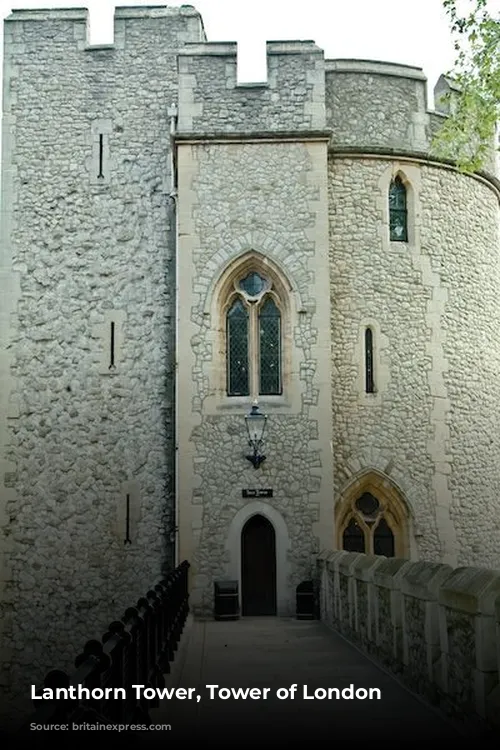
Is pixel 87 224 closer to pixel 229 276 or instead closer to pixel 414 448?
pixel 229 276

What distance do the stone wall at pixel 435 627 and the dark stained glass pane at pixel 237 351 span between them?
4736 millimetres

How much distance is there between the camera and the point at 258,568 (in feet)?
47.9

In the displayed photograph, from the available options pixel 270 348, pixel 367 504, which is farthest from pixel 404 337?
pixel 367 504

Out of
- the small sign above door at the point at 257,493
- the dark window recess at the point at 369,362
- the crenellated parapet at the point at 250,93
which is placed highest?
the crenellated parapet at the point at 250,93

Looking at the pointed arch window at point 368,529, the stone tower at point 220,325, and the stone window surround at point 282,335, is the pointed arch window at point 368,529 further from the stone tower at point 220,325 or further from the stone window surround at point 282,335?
the stone window surround at point 282,335

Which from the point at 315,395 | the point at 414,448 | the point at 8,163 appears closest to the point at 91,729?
Answer: the point at 315,395

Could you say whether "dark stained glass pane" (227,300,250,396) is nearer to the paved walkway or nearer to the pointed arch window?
the pointed arch window

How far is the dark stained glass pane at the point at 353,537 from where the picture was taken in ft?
50.8

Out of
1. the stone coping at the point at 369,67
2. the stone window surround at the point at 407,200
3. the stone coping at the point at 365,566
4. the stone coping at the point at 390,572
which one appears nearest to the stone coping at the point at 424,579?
the stone coping at the point at 390,572

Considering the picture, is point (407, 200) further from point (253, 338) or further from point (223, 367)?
point (223, 367)

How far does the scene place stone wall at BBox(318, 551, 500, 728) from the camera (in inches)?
236

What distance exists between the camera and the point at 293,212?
15250 mm

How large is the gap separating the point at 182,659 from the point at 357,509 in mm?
6114

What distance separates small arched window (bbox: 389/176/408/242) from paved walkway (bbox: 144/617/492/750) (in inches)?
281
